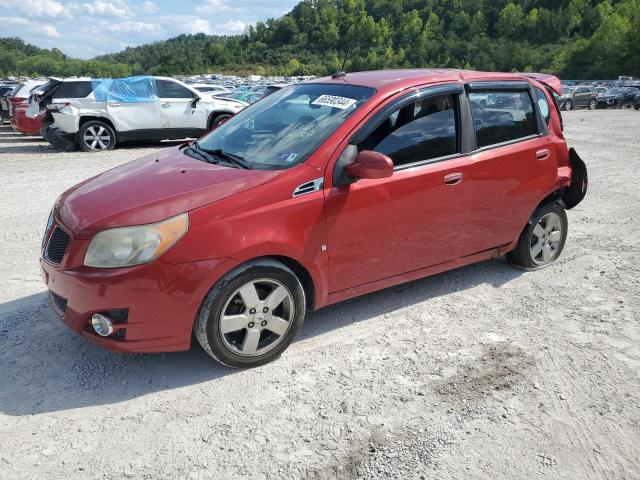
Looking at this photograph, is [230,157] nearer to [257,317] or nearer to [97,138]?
[257,317]

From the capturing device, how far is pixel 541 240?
501 cm

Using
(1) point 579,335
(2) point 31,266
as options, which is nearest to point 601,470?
(1) point 579,335

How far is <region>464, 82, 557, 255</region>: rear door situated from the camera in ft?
13.9

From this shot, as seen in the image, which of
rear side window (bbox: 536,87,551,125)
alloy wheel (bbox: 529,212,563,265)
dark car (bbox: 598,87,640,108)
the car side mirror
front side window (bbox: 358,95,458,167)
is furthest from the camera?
dark car (bbox: 598,87,640,108)

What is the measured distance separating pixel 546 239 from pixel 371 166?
2.51 m

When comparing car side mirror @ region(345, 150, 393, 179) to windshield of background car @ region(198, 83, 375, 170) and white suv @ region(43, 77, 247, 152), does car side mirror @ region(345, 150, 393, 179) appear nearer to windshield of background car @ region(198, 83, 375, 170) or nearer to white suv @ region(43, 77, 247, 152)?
windshield of background car @ region(198, 83, 375, 170)

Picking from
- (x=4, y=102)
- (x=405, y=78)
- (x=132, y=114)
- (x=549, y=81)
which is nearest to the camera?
(x=405, y=78)

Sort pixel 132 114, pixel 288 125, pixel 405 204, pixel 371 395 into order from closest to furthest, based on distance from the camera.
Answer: pixel 371 395
pixel 405 204
pixel 288 125
pixel 132 114

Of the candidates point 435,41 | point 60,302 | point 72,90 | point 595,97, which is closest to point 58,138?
point 72,90

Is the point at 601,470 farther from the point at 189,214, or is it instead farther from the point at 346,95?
the point at 346,95

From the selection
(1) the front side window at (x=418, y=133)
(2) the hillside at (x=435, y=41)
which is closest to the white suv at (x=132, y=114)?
(1) the front side window at (x=418, y=133)

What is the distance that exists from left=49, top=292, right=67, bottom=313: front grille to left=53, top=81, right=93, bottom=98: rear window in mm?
10465

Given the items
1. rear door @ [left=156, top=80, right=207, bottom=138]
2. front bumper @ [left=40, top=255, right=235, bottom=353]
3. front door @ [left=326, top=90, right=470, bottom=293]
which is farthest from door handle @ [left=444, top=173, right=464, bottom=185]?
rear door @ [left=156, top=80, right=207, bottom=138]

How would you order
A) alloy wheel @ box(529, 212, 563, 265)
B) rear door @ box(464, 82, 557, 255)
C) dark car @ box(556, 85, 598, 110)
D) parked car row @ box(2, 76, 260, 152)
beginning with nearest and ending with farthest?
rear door @ box(464, 82, 557, 255) → alloy wheel @ box(529, 212, 563, 265) → parked car row @ box(2, 76, 260, 152) → dark car @ box(556, 85, 598, 110)
